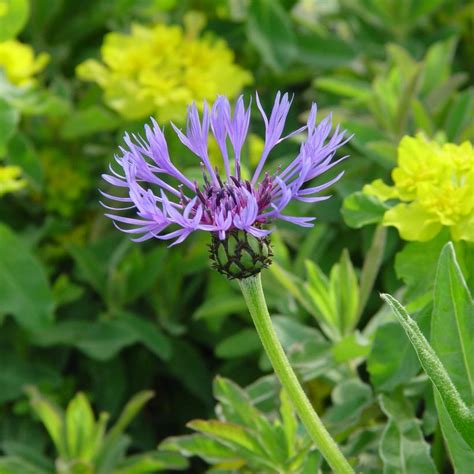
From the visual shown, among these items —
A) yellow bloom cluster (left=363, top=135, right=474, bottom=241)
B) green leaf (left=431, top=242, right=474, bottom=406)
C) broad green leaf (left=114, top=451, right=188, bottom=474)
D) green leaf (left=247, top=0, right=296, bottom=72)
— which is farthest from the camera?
green leaf (left=247, top=0, right=296, bottom=72)

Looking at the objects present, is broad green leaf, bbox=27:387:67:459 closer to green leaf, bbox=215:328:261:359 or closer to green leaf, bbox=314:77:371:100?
green leaf, bbox=215:328:261:359

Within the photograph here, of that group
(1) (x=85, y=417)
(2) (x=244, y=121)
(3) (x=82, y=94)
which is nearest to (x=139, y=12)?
(3) (x=82, y=94)

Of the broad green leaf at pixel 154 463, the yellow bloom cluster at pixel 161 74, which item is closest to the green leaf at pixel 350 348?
the broad green leaf at pixel 154 463

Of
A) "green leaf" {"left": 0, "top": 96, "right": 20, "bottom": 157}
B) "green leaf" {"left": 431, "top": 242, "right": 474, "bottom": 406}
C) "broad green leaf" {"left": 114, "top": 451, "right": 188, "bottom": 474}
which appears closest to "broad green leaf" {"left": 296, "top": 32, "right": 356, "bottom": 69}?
"green leaf" {"left": 0, "top": 96, "right": 20, "bottom": 157}

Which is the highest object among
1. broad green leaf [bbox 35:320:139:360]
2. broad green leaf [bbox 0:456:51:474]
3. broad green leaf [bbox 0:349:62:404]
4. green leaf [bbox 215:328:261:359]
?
green leaf [bbox 215:328:261:359]

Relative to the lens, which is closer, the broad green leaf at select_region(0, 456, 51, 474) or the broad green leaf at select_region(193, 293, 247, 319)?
the broad green leaf at select_region(0, 456, 51, 474)

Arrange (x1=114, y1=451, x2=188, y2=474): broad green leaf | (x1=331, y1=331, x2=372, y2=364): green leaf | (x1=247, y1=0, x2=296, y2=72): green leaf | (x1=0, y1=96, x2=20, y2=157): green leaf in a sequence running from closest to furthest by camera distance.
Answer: (x1=331, y1=331, x2=372, y2=364): green leaf < (x1=114, y1=451, x2=188, y2=474): broad green leaf < (x1=0, y1=96, x2=20, y2=157): green leaf < (x1=247, y1=0, x2=296, y2=72): green leaf

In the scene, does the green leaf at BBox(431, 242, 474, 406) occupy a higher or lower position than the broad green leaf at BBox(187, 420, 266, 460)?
higher

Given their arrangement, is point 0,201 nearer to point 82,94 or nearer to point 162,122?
point 82,94
